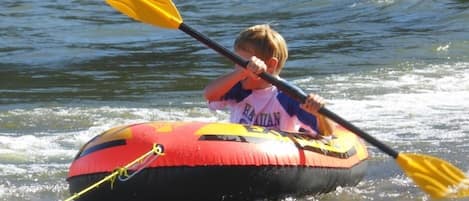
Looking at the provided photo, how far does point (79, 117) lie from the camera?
7672 mm

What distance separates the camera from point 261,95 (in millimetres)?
4992

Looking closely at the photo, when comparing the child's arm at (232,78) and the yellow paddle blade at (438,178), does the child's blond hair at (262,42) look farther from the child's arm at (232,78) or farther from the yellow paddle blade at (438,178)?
the yellow paddle blade at (438,178)

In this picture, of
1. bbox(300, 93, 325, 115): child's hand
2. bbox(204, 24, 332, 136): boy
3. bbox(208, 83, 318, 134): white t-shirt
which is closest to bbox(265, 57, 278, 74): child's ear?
bbox(204, 24, 332, 136): boy

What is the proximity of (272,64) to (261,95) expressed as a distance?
183 mm

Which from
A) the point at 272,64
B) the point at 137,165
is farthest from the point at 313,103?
the point at 137,165

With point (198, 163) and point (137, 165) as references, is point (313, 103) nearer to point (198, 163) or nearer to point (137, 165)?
point (198, 163)

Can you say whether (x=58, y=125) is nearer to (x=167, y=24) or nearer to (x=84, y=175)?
(x=167, y=24)

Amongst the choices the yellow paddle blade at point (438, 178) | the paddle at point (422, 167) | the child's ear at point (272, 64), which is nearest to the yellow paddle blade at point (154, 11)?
the paddle at point (422, 167)

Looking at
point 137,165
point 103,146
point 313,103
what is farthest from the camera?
point 313,103

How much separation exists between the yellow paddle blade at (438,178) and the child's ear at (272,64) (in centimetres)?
72

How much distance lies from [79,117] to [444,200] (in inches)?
140

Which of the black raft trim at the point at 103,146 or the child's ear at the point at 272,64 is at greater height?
the child's ear at the point at 272,64

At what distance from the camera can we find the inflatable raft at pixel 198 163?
14.1 ft

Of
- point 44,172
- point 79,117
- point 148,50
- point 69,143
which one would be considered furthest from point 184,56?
point 44,172
